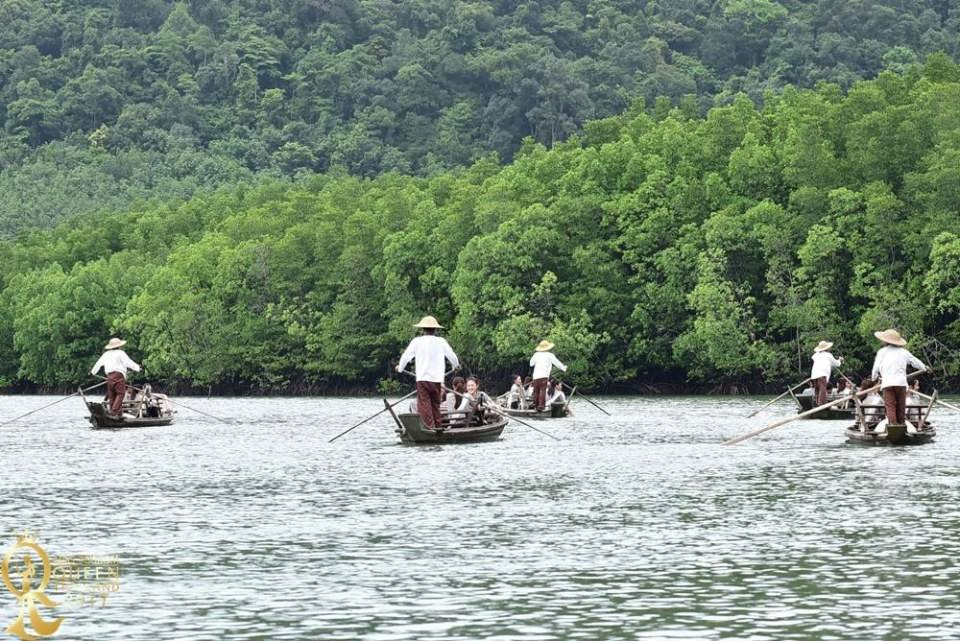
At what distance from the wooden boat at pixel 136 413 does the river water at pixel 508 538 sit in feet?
31.8

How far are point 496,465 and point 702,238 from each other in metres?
52.3

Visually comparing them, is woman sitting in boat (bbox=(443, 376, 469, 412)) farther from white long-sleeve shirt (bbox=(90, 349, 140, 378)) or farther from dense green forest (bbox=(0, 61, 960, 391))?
dense green forest (bbox=(0, 61, 960, 391))

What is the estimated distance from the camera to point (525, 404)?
5300 centimetres

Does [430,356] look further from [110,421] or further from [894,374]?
[110,421]

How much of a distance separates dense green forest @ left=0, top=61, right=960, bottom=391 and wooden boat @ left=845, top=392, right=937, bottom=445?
37.0 metres

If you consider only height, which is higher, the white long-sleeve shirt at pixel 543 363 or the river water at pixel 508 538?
the white long-sleeve shirt at pixel 543 363

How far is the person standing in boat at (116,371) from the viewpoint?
1818 inches

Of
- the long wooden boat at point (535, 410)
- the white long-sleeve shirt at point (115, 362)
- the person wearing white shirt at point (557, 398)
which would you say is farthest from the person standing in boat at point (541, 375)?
the white long-sleeve shirt at point (115, 362)

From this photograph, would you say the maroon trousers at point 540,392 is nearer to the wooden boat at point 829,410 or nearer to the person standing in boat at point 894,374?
the wooden boat at point 829,410

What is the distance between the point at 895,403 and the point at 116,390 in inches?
818

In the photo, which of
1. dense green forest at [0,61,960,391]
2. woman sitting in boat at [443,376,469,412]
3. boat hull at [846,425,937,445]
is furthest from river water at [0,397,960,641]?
dense green forest at [0,61,960,391]

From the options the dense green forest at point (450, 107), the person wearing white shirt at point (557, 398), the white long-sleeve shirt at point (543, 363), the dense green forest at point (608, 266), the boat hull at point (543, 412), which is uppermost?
the dense green forest at point (450, 107)

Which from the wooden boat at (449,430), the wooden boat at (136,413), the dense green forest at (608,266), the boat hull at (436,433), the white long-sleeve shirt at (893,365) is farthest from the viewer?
the dense green forest at (608,266)

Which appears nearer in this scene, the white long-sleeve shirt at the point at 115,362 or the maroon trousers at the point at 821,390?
the white long-sleeve shirt at the point at 115,362
